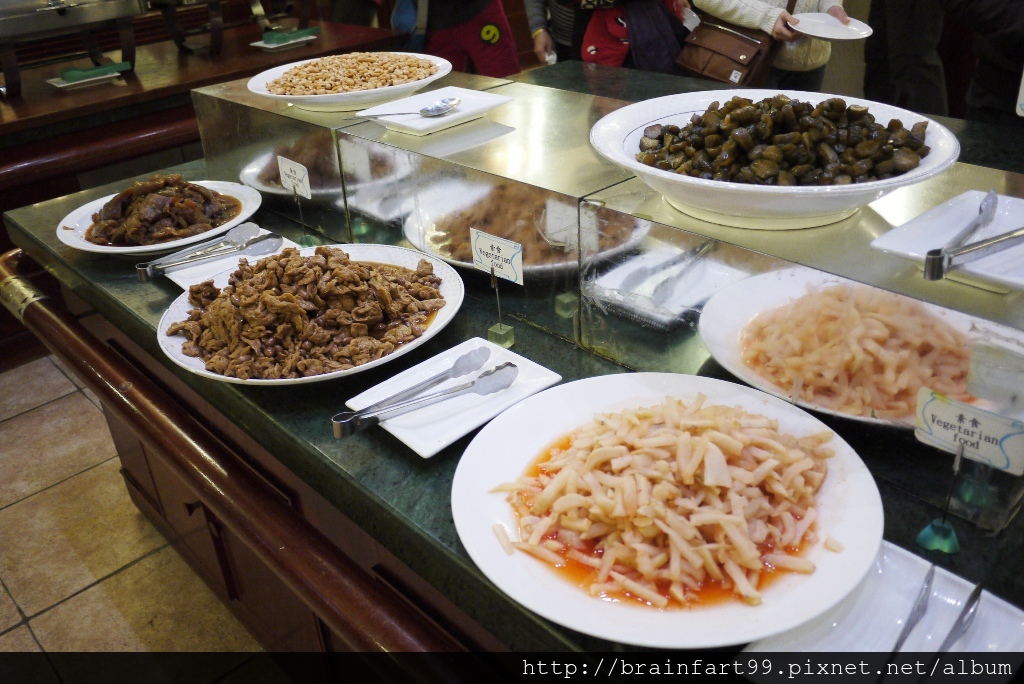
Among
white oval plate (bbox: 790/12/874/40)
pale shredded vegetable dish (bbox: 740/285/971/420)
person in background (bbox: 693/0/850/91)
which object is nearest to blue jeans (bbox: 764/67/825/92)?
person in background (bbox: 693/0/850/91)

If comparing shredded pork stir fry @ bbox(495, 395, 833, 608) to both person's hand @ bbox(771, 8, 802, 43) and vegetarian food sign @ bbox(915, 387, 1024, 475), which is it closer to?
vegetarian food sign @ bbox(915, 387, 1024, 475)

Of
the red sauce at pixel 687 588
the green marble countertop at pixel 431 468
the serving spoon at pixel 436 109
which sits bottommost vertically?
the green marble countertop at pixel 431 468

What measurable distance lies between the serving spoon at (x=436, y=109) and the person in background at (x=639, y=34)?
1.28m

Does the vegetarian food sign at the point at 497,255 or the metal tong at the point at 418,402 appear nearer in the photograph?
the metal tong at the point at 418,402

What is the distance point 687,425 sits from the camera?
0.90m

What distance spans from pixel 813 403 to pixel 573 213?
463 mm

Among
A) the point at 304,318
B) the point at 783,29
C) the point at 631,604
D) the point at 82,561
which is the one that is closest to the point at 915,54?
the point at 783,29

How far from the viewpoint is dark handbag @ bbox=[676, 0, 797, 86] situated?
8.21 feet

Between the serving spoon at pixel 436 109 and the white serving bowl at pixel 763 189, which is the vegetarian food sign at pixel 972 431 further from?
the serving spoon at pixel 436 109

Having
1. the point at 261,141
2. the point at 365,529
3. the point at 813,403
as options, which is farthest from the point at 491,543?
the point at 261,141

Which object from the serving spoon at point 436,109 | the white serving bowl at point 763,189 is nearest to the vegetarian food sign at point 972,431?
the white serving bowl at point 763,189

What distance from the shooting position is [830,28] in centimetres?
205

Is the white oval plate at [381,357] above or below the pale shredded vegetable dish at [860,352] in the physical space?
below

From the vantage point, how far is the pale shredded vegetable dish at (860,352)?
0.91 meters
